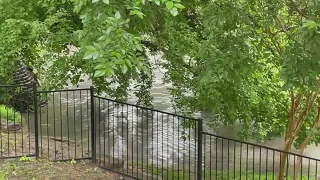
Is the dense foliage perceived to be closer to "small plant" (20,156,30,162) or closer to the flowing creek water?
the flowing creek water

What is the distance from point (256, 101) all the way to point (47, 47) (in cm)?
323

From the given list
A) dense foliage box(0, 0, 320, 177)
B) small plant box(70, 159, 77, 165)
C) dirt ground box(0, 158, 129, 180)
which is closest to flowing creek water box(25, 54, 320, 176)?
dense foliage box(0, 0, 320, 177)

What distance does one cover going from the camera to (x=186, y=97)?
7559 millimetres

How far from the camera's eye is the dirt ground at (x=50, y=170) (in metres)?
5.69

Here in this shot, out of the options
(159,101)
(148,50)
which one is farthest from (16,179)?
(159,101)

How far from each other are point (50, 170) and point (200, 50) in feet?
7.95

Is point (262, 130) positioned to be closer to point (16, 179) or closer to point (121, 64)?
point (16, 179)

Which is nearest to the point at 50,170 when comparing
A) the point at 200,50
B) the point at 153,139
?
the point at 200,50

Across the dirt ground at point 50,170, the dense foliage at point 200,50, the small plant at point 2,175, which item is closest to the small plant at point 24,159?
the dirt ground at point 50,170

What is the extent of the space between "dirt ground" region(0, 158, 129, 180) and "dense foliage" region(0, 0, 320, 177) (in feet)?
4.26

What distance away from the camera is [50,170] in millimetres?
5945

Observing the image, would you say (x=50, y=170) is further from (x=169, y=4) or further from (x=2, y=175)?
(x=169, y=4)

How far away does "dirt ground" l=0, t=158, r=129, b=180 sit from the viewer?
5.69 metres

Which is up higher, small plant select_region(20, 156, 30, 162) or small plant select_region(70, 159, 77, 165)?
small plant select_region(20, 156, 30, 162)
